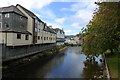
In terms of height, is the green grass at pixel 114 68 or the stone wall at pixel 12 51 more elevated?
the stone wall at pixel 12 51

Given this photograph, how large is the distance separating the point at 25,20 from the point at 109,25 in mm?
19555

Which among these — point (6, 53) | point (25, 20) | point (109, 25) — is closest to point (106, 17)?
point (109, 25)

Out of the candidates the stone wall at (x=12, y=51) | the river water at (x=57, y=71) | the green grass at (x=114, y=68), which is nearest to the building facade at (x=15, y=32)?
the stone wall at (x=12, y=51)

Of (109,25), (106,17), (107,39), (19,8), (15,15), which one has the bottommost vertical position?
(107,39)

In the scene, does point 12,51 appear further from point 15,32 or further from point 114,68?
point 114,68

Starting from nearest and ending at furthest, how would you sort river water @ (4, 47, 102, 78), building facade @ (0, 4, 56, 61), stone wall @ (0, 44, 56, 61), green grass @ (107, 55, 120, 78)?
green grass @ (107, 55, 120, 78)
river water @ (4, 47, 102, 78)
stone wall @ (0, 44, 56, 61)
building facade @ (0, 4, 56, 61)

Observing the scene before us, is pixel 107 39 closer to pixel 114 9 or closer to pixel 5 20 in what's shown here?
pixel 114 9

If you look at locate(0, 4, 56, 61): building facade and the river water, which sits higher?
locate(0, 4, 56, 61): building facade

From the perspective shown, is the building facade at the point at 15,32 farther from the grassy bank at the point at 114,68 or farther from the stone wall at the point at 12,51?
the grassy bank at the point at 114,68

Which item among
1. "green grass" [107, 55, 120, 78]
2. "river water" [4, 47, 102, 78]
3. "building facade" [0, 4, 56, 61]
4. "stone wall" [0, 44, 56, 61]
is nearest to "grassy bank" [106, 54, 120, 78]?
"green grass" [107, 55, 120, 78]

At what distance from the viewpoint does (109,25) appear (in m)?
10.7

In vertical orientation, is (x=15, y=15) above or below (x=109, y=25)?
above

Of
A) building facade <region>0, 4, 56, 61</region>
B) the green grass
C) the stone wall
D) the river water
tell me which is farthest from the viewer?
building facade <region>0, 4, 56, 61</region>

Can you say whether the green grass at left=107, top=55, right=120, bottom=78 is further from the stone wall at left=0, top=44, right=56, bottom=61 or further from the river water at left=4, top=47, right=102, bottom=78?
the stone wall at left=0, top=44, right=56, bottom=61
